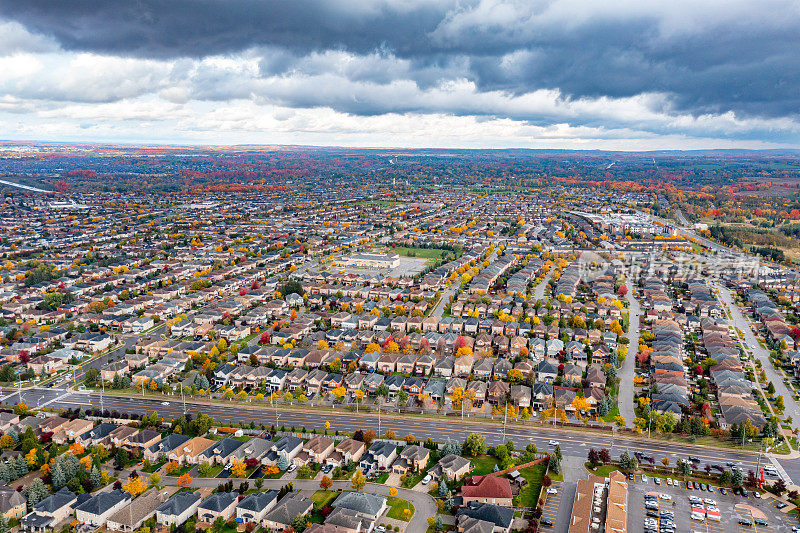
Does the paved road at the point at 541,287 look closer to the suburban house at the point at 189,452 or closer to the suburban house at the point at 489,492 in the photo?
the suburban house at the point at 489,492

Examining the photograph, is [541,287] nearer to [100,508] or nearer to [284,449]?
[284,449]

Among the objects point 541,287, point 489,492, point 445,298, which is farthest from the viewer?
point 541,287

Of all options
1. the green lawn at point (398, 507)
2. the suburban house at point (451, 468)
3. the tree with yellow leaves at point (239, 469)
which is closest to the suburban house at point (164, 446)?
the tree with yellow leaves at point (239, 469)

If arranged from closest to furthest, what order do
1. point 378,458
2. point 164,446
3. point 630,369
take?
point 378,458, point 164,446, point 630,369

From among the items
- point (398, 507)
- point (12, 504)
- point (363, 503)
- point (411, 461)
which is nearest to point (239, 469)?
point (363, 503)

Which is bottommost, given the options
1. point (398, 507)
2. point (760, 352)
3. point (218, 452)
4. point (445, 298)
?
point (398, 507)

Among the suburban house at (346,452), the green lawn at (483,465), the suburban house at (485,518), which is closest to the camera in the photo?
the suburban house at (485,518)

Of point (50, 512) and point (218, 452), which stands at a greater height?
point (218, 452)

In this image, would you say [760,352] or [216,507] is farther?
[760,352]
